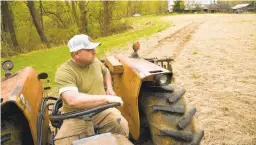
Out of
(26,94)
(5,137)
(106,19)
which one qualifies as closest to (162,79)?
(26,94)

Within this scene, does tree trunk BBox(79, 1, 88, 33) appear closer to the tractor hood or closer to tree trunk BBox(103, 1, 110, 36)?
tree trunk BBox(103, 1, 110, 36)

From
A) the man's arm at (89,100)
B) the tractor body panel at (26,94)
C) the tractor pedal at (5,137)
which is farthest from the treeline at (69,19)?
the man's arm at (89,100)

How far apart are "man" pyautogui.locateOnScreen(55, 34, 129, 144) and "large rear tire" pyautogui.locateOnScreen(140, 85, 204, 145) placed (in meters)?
0.31

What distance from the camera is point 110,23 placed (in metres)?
26.9

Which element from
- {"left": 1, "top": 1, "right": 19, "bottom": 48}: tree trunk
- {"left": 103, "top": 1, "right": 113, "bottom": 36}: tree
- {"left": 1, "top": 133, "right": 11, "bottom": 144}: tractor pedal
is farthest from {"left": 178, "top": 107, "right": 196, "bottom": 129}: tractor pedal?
{"left": 103, "top": 1, "right": 113, "bottom": 36}: tree

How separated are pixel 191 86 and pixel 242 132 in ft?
7.53

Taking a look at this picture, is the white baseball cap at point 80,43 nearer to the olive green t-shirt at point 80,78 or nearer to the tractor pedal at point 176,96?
the olive green t-shirt at point 80,78

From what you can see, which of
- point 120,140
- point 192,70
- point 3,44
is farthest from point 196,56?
point 3,44

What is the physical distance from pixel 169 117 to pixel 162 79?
1.17ft

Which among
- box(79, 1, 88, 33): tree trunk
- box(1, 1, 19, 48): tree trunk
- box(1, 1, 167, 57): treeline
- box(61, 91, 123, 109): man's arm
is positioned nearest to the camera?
box(61, 91, 123, 109): man's arm

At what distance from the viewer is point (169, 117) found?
2.73 meters

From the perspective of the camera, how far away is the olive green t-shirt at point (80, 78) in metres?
2.97

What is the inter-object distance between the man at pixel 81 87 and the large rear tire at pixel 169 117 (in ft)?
1.00

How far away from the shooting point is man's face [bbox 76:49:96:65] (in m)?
3.00
